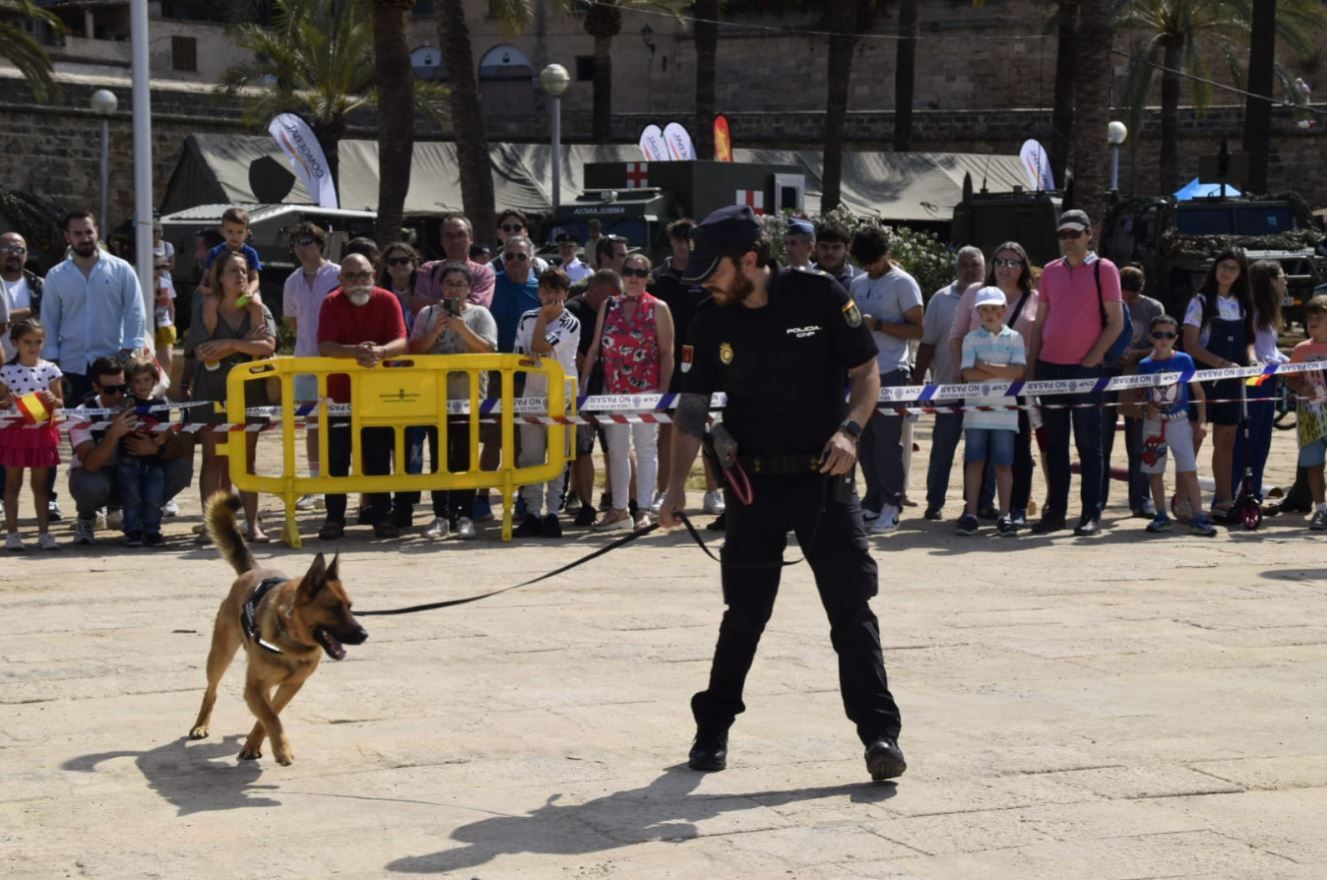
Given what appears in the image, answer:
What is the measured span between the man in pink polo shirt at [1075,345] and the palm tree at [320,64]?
102ft

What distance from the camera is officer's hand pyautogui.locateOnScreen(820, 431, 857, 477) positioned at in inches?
243

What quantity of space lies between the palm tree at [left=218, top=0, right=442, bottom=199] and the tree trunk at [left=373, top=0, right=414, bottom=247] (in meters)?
16.2

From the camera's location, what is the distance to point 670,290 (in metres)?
12.5

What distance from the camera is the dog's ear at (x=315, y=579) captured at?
6160 mm

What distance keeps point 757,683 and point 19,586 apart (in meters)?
4.48

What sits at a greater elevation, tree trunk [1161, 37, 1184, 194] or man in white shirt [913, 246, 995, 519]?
tree trunk [1161, 37, 1184, 194]

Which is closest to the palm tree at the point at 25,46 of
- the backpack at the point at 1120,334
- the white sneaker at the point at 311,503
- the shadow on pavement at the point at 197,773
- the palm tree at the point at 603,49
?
the palm tree at the point at 603,49

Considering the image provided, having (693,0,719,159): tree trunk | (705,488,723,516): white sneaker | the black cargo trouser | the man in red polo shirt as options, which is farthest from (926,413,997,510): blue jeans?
(693,0,719,159): tree trunk

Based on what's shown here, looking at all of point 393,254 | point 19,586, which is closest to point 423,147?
point 393,254

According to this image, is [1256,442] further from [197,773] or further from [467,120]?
[467,120]

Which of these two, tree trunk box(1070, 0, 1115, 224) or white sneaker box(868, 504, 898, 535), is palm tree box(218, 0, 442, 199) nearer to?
tree trunk box(1070, 0, 1115, 224)

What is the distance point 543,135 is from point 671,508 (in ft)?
159

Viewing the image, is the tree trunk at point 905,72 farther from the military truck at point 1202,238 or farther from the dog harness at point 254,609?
the dog harness at point 254,609

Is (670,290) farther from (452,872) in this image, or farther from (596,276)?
(452,872)
